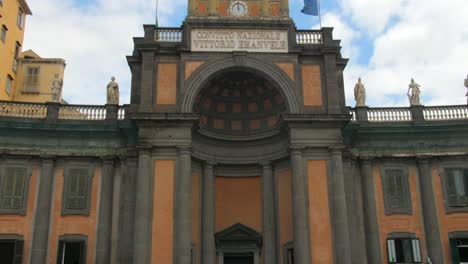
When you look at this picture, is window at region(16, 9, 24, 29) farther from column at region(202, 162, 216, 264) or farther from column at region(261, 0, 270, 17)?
column at region(202, 162, 216, 264)

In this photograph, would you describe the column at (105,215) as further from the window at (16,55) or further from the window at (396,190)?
the window at (16,55)

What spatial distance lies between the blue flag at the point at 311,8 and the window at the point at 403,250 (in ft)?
39.1

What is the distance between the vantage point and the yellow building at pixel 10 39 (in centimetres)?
3086

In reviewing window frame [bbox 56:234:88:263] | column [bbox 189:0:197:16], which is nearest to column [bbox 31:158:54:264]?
window frame [bbox 56:234:88:263]

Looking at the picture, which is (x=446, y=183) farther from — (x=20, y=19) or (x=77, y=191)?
(x=20, y=19)

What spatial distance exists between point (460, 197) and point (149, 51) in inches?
636

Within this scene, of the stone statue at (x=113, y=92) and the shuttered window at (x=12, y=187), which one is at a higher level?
the stone statue at (x=113, y=92)

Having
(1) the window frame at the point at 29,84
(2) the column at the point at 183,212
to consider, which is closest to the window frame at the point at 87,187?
(2) the column at the point at 183,212

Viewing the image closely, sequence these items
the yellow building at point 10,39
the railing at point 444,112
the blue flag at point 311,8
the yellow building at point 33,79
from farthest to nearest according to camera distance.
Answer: the yellow building at point 33,79, the yellow building at point 10,39, the blue flag at point 311,8, the railing at point 444,112

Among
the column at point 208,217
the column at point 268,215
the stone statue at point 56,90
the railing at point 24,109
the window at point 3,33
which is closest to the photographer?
the column at point 208,217

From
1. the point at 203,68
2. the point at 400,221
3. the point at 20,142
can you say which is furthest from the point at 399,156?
the point at 20,142

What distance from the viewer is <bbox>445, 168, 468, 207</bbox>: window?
22969 mm

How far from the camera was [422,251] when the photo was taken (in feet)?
74.1

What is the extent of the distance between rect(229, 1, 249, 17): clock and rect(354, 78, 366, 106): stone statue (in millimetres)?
6861
